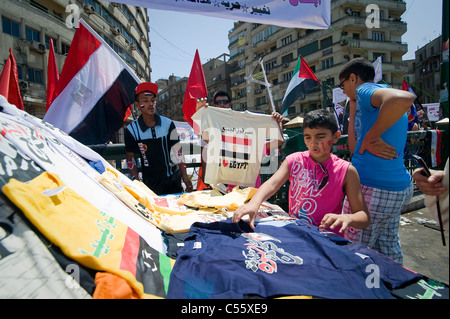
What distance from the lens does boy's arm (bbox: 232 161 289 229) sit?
4.82 ft

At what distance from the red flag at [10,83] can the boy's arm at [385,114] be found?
5.29 metres

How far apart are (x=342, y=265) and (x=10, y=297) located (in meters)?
1.19

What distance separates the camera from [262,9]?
218 cm

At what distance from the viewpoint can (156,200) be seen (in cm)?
226

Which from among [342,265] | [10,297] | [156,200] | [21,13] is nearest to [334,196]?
[342,265]

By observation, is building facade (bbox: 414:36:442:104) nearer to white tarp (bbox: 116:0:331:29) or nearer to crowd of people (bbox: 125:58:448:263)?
white tarp (bbox: 116:0:331:29)

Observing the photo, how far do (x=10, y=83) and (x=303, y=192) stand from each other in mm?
5459

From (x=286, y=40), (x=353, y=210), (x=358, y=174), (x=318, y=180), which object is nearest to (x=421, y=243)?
(x=358, y=174)

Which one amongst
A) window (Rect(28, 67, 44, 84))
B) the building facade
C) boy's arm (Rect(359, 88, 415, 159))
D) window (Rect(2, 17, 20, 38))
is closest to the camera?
boy's arm (Rect(359, 88, 415, 159))

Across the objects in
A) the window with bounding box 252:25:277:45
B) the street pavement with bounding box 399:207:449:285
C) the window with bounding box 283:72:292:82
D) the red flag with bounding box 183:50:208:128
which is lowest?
the street pavement with bounding box 399:207:449:285

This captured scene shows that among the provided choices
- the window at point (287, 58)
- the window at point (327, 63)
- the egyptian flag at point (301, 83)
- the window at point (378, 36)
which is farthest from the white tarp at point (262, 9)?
the window at point (378, 36)

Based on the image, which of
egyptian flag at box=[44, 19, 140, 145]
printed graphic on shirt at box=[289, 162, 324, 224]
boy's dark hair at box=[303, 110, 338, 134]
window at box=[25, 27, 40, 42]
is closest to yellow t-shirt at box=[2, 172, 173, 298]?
printed graphic on shirt at box=[289, 162, 324, 224]

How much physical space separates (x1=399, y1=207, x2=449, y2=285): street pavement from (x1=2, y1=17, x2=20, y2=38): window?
80.9ft

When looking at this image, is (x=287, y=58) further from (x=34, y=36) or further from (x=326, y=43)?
(x=34, y=36)
